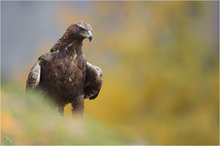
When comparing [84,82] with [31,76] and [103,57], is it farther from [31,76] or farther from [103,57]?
[103,57]

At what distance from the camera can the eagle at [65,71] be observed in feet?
26.4

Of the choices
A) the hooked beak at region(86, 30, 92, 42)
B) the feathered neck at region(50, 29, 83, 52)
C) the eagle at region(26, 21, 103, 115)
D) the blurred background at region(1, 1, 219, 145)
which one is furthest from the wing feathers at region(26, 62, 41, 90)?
the blurred background at region(1, 1, 219, 145)

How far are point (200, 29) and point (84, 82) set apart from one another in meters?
13.8

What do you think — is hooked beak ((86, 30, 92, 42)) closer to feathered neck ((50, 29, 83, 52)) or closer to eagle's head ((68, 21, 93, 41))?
eagle's head ((68, 21, 93, 41))

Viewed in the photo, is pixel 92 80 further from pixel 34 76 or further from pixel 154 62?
pixel 154 62

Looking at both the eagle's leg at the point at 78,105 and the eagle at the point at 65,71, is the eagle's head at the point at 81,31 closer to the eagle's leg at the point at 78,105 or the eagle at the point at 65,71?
the eagle at the point at 65,71

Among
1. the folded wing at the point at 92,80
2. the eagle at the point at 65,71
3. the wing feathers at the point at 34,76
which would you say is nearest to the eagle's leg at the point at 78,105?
the eagle at the point at 65,71

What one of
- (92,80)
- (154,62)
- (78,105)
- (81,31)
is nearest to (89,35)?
(81,31)

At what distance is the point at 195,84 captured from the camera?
21.3 metres

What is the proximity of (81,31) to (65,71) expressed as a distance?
404mm

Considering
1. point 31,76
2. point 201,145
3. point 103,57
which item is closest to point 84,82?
point 31,76

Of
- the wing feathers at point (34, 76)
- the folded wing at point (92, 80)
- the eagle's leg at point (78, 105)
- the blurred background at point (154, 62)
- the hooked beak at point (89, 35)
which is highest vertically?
the blurred background at point (154, 62)

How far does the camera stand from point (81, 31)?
8047mm

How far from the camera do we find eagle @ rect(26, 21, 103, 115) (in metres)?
8.04
